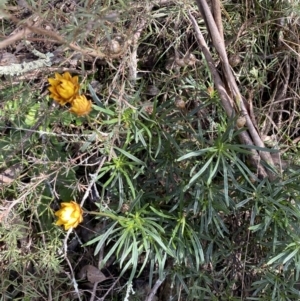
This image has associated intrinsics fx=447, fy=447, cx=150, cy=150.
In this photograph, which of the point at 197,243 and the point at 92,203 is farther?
the point at 92,203

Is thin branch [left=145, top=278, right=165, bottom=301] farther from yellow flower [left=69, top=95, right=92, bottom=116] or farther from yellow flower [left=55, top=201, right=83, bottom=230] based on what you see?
yellow flower [left=69, top=95, right=92, bottom=116]

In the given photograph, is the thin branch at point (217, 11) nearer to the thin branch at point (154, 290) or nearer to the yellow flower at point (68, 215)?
the yellow flower at point (68, 215)

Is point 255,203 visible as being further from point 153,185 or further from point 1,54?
point 1,54

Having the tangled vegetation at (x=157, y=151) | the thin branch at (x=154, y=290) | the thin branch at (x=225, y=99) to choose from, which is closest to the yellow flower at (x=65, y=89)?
the tangled vegetation at (x=157, y=151)

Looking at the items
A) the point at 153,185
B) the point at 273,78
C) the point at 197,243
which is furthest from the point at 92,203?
the point at 273,78

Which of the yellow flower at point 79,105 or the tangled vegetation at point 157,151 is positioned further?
the tangled vegetation at point 157,151

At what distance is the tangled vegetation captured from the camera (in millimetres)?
1191

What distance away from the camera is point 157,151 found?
47.6 inches

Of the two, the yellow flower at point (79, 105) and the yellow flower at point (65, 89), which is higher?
the yellow flower at point (65, 89)

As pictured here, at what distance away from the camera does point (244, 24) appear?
4.50 feet

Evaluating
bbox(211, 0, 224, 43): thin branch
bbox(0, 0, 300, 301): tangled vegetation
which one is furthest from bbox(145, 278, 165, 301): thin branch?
bbox(211, 0, 224, 43): thin branch

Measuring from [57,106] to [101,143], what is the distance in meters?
0.23

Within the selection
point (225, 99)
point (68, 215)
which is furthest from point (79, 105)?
point (225, 99)

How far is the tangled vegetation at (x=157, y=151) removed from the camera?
1191mm
